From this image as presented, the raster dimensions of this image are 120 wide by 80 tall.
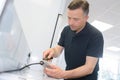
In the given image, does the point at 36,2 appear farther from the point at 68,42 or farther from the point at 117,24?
the point at 117,24

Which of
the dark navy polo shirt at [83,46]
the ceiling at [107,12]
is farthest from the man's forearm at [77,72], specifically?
the ceiling at [107,12]

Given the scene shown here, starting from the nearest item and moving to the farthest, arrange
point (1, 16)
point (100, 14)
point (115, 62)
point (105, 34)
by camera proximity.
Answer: point (1, 16) → point (100, 14) → point (105, 34) → point (115, 62)

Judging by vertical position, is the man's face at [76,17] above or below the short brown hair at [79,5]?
below

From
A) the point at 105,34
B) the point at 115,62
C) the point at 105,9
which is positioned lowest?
the point at 115,62

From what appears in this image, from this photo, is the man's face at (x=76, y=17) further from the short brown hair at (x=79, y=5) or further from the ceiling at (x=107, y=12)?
the ceiling at (x=107, y=12)

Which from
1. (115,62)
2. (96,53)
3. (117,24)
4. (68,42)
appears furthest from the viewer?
(115,62)

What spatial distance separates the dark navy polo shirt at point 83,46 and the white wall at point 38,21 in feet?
5.37

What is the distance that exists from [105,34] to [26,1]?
4240mm

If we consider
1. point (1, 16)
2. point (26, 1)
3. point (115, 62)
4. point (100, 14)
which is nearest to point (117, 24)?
point (100, 14)

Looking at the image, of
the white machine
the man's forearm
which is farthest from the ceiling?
the white machine

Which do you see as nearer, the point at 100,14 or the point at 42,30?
the point at 42,30

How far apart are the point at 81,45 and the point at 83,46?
0.8 inches

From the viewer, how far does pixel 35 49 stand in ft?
10.7

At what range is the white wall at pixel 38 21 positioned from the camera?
10.5ft
